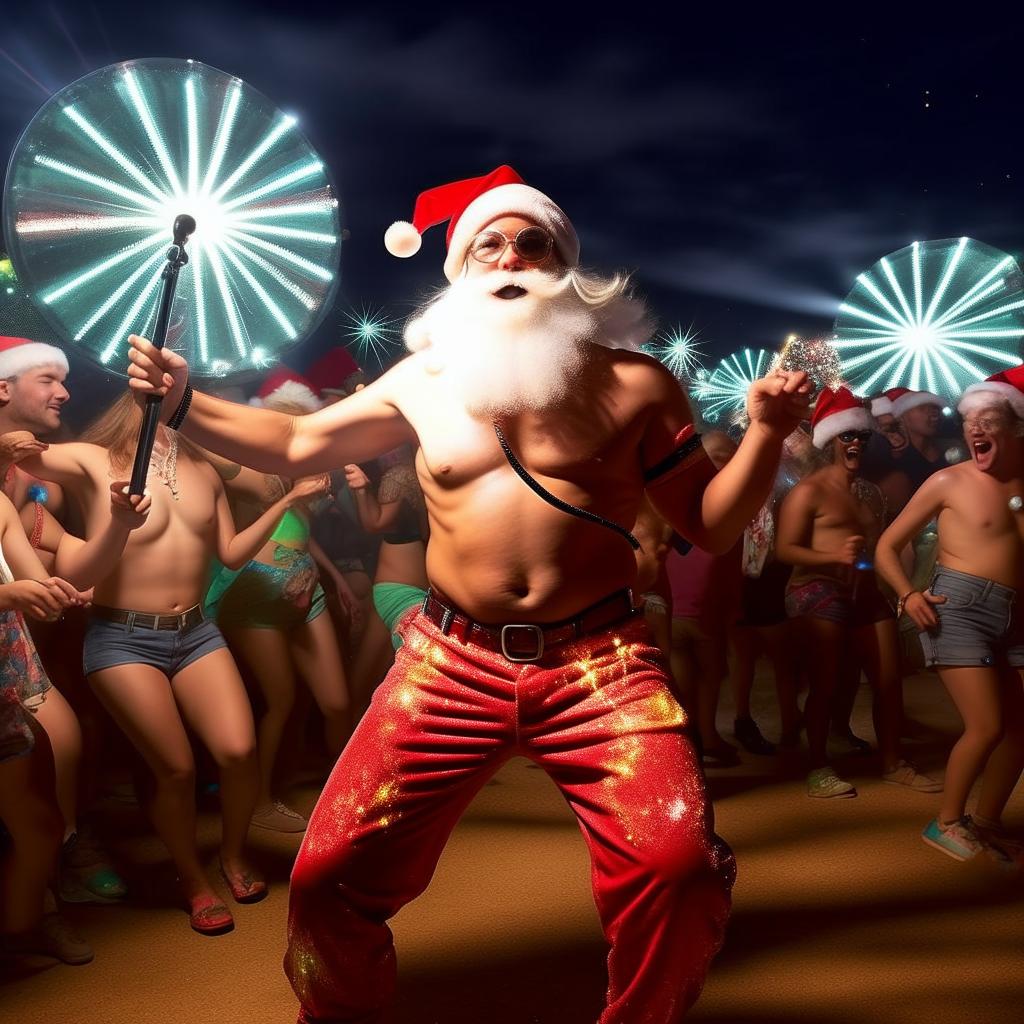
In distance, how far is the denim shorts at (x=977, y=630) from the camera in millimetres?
4195

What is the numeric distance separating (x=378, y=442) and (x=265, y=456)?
267 millimetres

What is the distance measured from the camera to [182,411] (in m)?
2.46

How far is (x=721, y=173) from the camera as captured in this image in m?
24.6

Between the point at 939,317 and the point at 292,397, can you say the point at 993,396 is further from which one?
the point at 292,397

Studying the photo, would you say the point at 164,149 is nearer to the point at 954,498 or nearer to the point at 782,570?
the point at 954,498

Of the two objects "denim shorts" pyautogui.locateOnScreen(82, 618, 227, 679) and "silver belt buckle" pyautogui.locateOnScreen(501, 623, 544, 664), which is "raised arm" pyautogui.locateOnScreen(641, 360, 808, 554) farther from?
"denim shorts" pyautogui.locateOnScreen(82, 618, 227, 679)

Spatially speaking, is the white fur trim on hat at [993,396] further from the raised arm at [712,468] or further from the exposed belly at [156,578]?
the exposed belly at [156,578]

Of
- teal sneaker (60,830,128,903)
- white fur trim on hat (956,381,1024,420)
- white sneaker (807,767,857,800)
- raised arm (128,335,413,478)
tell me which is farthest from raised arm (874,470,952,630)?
teal sneaker (60,830,128,903)

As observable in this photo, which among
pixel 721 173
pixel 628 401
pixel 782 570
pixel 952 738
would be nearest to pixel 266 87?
pixel 782 570

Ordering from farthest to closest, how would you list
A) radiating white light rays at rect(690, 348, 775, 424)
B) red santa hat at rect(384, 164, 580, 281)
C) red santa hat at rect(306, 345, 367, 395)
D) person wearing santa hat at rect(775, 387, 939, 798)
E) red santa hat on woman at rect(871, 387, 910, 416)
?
radiating white light rays at rect(690, 348, 775, 424), red santa hat on woman at rect(871, 387, 910, 416), red santa hat at rect(306, 345, 367, 395), person wearing santa hat at rect(775, 387, 939, 798), red santa hat at rect(384, 164, 580, 281)

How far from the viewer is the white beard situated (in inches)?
91.7

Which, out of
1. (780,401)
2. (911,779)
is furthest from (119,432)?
(911,779)

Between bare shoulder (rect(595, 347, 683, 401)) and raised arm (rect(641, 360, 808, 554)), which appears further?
bare shoulder (rect(595, 347, 683, 401))

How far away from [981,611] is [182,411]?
318 centimetres
